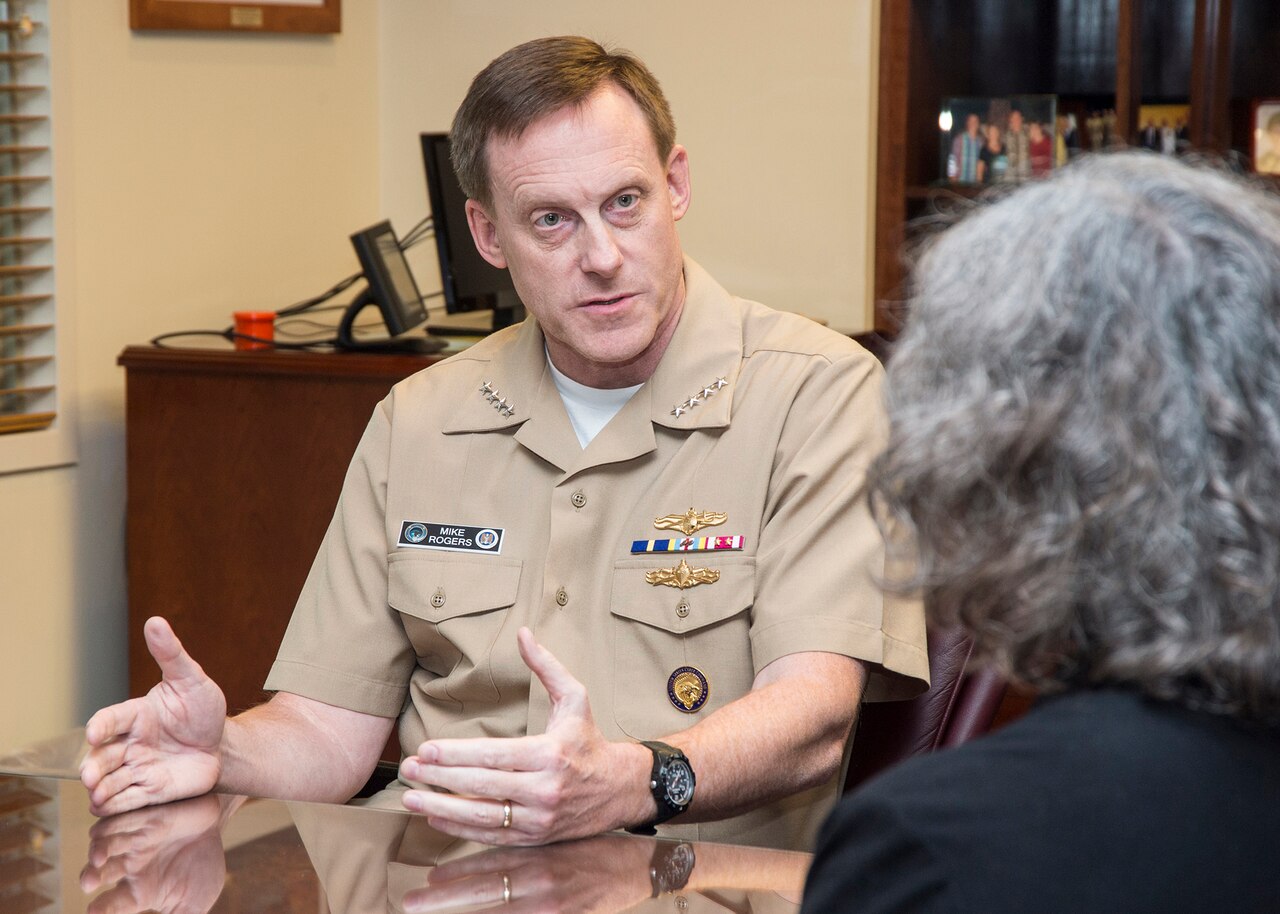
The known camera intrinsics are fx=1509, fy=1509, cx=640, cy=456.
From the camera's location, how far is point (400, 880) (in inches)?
48.2

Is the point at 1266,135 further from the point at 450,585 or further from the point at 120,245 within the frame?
the point at 120,245

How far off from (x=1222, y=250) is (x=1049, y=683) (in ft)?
0.78

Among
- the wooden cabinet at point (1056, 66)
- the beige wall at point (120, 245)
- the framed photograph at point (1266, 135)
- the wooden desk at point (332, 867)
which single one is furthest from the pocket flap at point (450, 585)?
the framed photograph at point (1266, 135)

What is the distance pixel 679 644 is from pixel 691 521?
0.46ft

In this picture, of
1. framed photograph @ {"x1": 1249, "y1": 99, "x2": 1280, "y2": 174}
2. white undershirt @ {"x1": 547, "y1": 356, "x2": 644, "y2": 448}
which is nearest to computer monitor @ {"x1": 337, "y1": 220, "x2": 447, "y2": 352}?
white undershirt @ {"x1": 547, "y1": 356, "x2": 644, "y2": 448}

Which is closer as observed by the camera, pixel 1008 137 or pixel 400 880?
pixel 400 880

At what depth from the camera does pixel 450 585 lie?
1.77m

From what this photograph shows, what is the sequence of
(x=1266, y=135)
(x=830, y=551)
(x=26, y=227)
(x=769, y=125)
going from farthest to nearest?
1. (x=769, y=125)
2. (x=1266, y=135)
3. (x=26, y=227)
4. (x=830, y=551)

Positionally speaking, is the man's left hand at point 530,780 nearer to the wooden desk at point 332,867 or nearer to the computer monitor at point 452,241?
the wooden desk at point 332,867

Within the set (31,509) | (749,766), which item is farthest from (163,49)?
(749,766)

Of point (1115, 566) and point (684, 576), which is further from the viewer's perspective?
point (684, 576)

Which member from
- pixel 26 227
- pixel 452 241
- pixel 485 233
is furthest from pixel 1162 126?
pixel 26 227

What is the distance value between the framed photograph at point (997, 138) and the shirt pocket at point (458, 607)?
1919 millimetres

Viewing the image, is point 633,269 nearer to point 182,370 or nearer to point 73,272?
point 182,370
